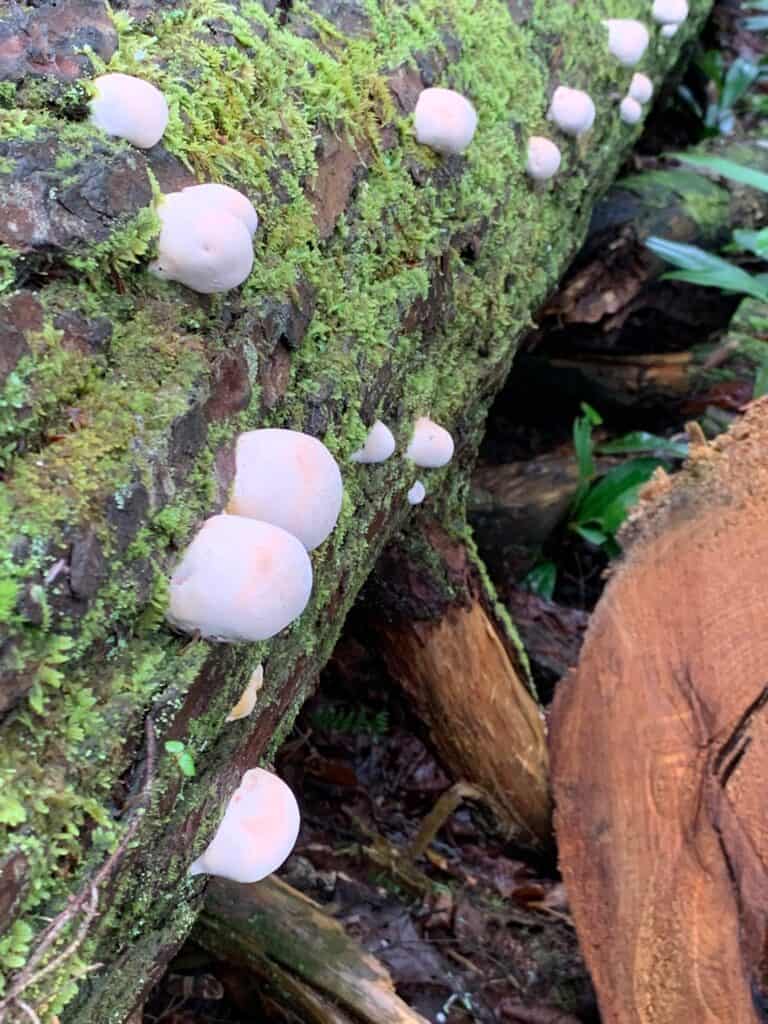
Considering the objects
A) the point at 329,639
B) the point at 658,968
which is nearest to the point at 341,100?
the point at 329,639

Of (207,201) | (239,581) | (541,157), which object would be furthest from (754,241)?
(239,581)

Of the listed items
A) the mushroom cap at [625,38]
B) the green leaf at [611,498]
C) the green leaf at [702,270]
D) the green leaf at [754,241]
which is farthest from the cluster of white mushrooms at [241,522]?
the green leaf at [611,498]

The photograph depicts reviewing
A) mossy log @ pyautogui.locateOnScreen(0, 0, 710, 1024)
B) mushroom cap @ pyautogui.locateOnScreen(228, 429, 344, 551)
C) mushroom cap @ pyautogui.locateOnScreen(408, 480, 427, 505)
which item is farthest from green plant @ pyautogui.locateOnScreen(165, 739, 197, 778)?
mushroom cap @ pyautogui.locateOnScreen(408, 480, 427, 505)

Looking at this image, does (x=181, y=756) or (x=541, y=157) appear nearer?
(x=181, y=756)

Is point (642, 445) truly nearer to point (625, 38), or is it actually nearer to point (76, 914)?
point (625, 38)

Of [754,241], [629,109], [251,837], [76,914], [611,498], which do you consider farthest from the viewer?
[611,498]

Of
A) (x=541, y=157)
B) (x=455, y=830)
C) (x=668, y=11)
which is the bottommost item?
(x=455, y=830)
